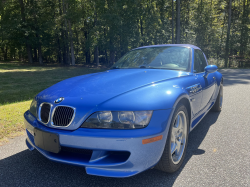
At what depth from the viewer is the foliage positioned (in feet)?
72.9

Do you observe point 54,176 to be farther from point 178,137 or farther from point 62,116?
point 178,137

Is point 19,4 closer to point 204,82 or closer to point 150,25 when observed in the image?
point 150,25

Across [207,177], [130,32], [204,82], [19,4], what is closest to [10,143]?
[207,177]

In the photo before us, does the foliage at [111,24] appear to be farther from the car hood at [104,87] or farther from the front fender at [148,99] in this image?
the front fender at [148,99]

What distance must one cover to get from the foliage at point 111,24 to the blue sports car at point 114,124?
63.3ft

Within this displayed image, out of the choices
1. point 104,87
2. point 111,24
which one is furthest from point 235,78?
point 111,24

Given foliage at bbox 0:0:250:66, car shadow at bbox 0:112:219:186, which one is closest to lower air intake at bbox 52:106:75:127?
car shadow at bbox 0:112:219:186

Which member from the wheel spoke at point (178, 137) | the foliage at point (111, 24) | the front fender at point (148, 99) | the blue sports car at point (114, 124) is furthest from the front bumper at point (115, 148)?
the foliage at point (111, 24)

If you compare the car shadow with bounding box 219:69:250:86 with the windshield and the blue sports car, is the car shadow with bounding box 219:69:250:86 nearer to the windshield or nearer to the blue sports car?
the windshield

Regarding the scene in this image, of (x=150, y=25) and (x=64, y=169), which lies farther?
(x=150, y=25)

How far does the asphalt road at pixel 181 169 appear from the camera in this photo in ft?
7.32

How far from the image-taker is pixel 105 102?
2086 millimetres

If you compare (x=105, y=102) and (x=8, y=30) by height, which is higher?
(x=8, y=30)

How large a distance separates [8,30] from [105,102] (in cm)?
2809
